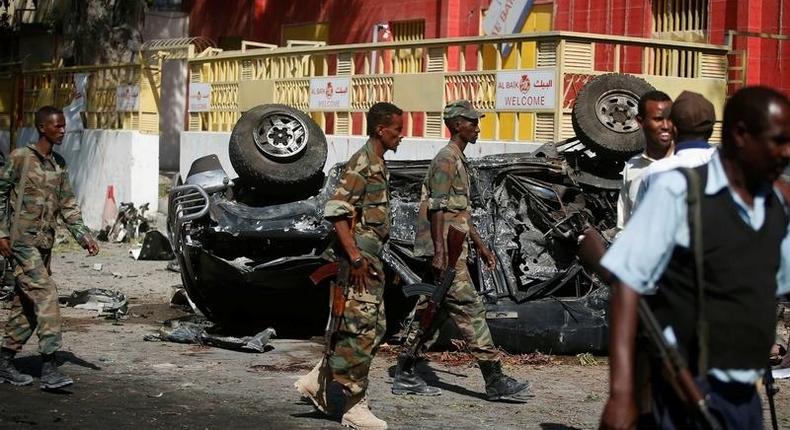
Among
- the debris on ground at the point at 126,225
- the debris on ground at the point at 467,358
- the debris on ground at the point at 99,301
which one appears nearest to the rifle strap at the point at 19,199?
the debris on ground at the point at 467,358

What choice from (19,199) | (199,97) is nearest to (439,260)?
(19,199)

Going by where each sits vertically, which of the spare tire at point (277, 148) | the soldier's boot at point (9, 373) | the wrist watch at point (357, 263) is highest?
the spare tire at point (277, 148)

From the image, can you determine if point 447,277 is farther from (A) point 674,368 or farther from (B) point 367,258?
(A) point 674,368

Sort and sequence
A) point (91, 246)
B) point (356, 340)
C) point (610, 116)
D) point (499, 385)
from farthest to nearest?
point (610, 116)
point (91, 246)
point (499, 385)
point (356, 340)

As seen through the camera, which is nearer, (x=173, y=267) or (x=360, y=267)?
(x=360, y=267)

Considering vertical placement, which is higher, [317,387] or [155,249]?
[317,387]

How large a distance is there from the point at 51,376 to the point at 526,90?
298 inches

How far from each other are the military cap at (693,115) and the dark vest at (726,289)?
1.82 meters

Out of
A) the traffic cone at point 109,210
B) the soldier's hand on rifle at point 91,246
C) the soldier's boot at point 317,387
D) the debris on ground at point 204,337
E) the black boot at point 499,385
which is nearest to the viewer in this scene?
the soldier's boot at point 317,387

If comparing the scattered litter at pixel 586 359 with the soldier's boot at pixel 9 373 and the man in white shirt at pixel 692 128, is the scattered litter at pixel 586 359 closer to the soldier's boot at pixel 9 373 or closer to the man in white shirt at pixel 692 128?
the soldier's boot at pixel 9 373

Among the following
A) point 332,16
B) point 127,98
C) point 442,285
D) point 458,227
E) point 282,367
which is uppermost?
point 332,16

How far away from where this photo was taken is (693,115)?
215 inches

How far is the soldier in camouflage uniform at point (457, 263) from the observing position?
26.2ft

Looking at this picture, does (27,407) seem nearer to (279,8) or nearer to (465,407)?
(465,407)
